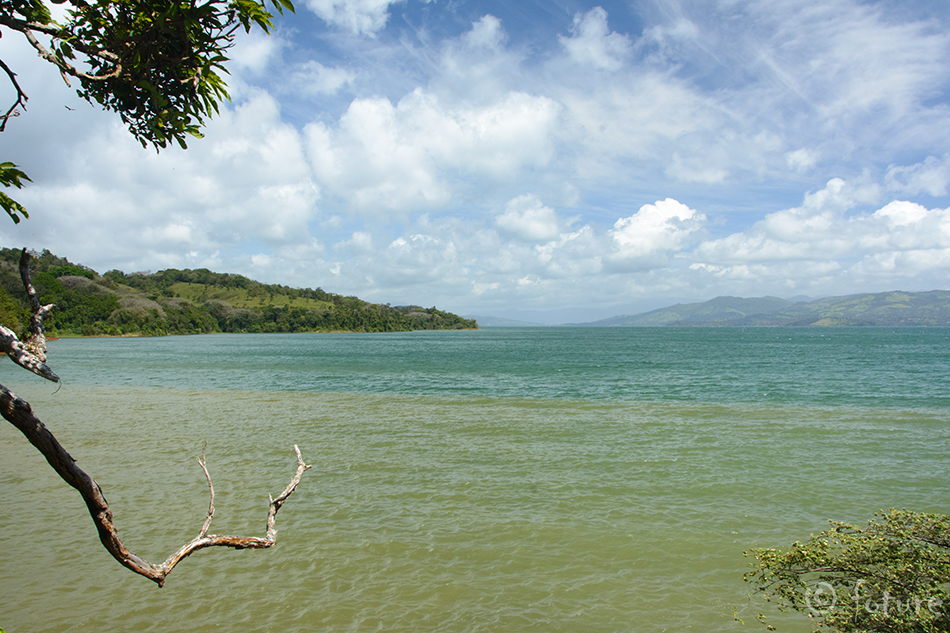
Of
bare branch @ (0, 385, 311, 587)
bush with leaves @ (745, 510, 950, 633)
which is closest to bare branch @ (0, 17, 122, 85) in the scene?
bare branch @ (0, 385, 311, 587)

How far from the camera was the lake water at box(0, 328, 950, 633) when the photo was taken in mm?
8203

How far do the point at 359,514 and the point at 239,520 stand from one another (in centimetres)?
262

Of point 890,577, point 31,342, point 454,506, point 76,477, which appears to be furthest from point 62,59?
point 454,506

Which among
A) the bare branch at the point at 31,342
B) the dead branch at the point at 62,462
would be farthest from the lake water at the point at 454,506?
the bare branch at the point at 31,342

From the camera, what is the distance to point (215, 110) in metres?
5.09

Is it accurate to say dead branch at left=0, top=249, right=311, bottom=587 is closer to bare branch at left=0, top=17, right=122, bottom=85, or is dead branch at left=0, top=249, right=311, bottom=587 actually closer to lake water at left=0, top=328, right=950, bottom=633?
bare branch at left=0, top=17, right=122, bottom=85

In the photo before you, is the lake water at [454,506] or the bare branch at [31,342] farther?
the lake water at [454,506]

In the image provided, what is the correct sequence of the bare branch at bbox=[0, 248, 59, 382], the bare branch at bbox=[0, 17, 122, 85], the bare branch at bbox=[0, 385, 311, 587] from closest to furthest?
1. the bare branch at bbox=[0, 385, 311, 587]
2. the bare branch at bbox=[0, 248, 59, 382]
3. the bare branch at bbox=[0, 17, 122, 85]

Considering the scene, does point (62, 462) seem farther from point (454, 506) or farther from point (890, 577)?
point (454, 506)

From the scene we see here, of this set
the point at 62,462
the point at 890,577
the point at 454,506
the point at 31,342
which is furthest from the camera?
the point at 454,506

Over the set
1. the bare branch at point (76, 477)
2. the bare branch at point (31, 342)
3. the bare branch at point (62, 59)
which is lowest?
the bare branch at point (76, 477)

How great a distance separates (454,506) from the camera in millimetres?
12500

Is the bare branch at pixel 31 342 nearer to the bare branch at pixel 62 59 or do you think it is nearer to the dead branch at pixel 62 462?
the dead branch at pixel 62 462

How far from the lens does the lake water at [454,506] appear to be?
820 centimetres
